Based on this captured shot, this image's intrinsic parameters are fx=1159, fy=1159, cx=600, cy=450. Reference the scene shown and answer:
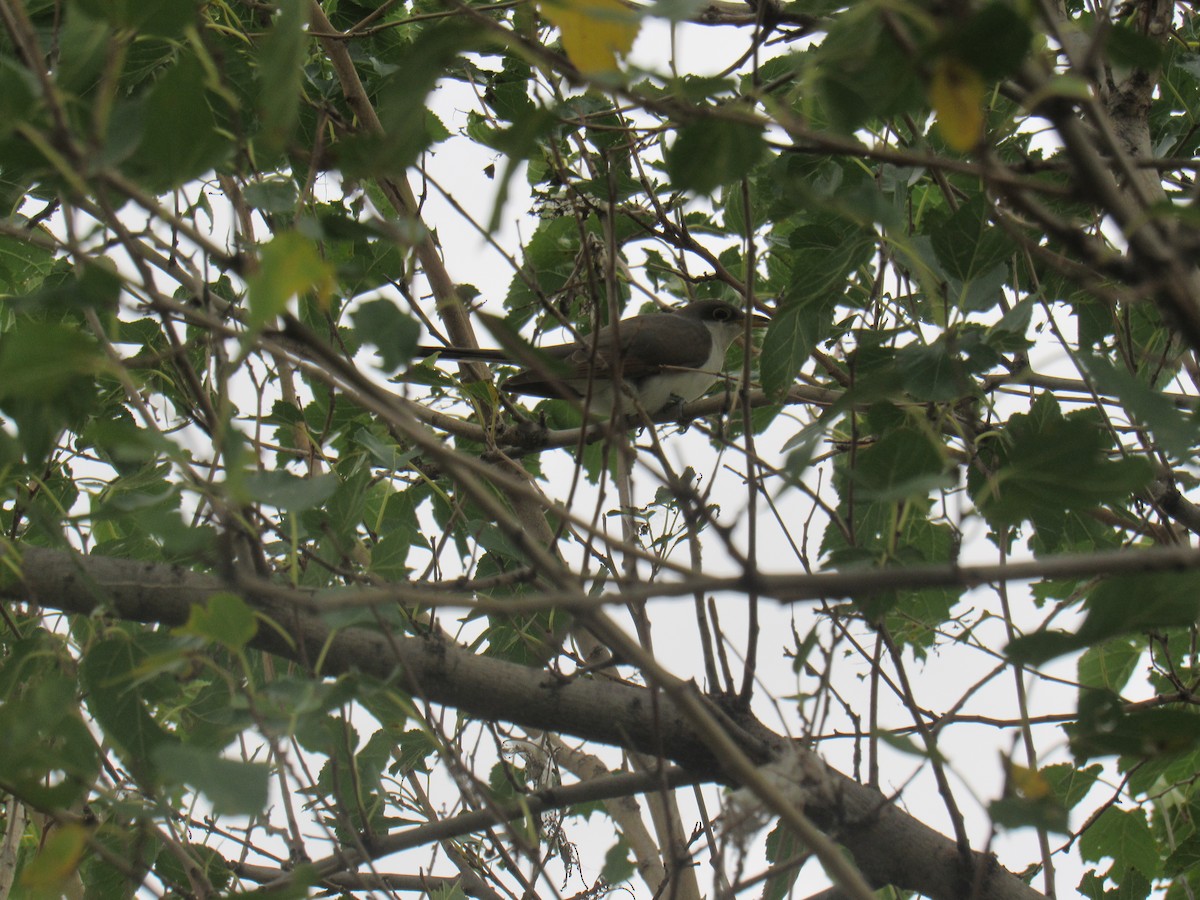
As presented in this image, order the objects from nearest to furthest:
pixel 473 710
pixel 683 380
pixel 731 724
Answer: pixel 731 724, pixel 473 710, pixel 683 380

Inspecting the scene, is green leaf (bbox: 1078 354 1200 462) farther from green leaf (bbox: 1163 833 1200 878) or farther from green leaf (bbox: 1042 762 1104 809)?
green leaf (bbox: 1163 833 1200 878)

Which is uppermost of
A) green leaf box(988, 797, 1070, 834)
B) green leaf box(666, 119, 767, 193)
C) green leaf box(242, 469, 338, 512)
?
green leaf box(666, 119, 767, 193)

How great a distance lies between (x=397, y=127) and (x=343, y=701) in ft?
2.86

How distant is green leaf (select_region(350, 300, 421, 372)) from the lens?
1536 mm

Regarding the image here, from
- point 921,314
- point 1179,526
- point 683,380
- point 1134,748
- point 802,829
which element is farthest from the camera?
point 683,380

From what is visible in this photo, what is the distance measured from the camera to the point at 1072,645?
1527mm

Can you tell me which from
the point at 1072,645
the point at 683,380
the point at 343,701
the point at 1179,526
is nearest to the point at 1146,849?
the point at 1179,526

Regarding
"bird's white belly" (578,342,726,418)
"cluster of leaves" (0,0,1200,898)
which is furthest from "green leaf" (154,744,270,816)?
"bird's white belly" (578,342,726,418)

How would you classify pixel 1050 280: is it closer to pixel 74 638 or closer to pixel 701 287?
pixel 701 287

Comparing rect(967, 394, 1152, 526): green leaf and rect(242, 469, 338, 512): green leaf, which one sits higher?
rect(242, 469, 338, 512): green leaf

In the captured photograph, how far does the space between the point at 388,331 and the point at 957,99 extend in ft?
2.54

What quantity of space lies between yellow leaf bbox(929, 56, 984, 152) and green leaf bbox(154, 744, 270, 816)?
3.58ft

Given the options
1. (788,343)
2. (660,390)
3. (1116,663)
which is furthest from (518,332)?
(660,390)

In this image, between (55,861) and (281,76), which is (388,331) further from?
(55,861)
